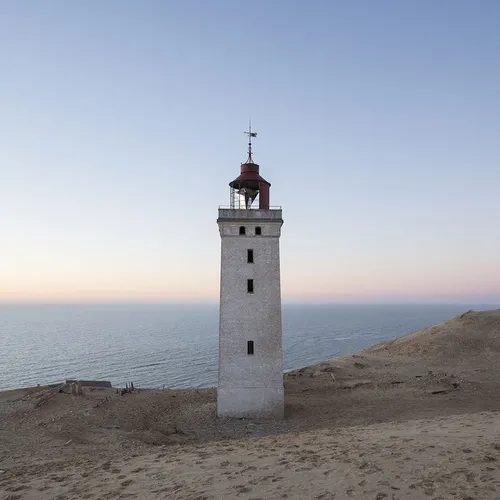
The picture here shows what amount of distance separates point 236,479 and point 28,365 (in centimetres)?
7987

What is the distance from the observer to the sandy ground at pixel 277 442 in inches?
473

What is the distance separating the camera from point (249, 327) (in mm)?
25734

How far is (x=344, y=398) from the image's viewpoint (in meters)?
30.4

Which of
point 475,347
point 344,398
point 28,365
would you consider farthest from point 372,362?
point 28,365

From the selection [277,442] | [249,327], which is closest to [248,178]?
[249,327]

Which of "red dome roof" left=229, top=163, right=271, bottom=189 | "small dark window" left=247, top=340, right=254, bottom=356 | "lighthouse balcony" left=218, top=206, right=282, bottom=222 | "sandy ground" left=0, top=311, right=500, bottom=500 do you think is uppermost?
"red dome roof" left=229, top=163, right=271, bottom=189

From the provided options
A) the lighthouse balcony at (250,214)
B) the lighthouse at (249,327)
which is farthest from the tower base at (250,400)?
the lighthouse balcony at (250,214)

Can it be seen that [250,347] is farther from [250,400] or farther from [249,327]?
[250,400]

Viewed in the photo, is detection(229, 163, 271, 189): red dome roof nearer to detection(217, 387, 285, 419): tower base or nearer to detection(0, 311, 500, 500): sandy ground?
detection(217, 387, 285, 419): tower base

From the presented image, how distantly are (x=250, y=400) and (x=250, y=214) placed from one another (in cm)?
1189

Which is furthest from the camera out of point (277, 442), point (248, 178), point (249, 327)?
point (248, 178)

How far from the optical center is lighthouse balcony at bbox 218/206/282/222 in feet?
84.9

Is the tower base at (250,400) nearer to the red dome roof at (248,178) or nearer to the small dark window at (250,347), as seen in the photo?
the small dark window at (250,347)

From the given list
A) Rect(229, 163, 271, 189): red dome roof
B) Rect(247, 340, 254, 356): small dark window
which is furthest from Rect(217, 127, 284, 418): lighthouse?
Rect(229, 163, 271, 189): red dome roof
